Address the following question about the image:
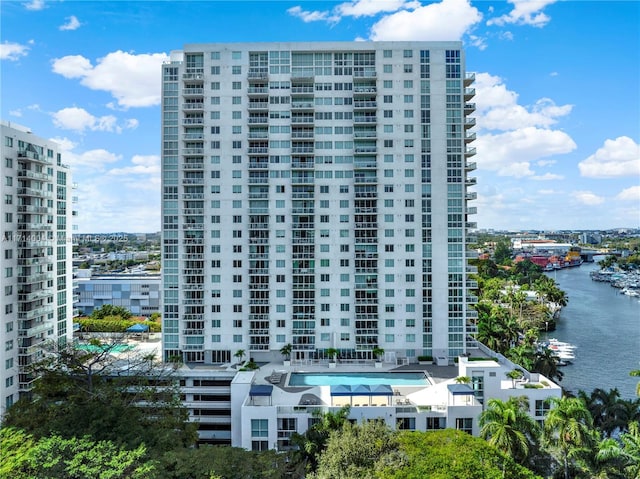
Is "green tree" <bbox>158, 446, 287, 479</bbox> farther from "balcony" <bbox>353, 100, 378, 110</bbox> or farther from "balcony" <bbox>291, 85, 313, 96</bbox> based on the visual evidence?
"balcony" <bbox>291, 85, 313, 96</bbox>

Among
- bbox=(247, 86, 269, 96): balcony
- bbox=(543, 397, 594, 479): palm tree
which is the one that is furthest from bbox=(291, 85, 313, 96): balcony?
bbox=(543, 397, 594, 479): palm tree

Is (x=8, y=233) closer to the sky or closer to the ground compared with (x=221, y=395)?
closer to the sky

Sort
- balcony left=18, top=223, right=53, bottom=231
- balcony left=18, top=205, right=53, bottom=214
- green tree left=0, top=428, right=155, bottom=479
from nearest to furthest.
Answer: green tree left=0, top=428, right=155, bottom=479
balcony left=18, top=205, right=53, bottom=214
balcony left=18, top=223, right=53, bottom=231

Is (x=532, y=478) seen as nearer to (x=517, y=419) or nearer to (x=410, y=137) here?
(x=517, y=419)

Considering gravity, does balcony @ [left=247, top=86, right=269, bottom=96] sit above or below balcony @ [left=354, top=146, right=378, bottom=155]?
above

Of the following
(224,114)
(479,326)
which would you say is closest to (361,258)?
(479,326)

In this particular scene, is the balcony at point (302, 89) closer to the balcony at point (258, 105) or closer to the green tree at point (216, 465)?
the balcony at point (258, 105)

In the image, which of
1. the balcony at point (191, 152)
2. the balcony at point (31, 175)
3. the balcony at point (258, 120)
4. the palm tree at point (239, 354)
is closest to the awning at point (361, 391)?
the palm tree at point (239, 354)
